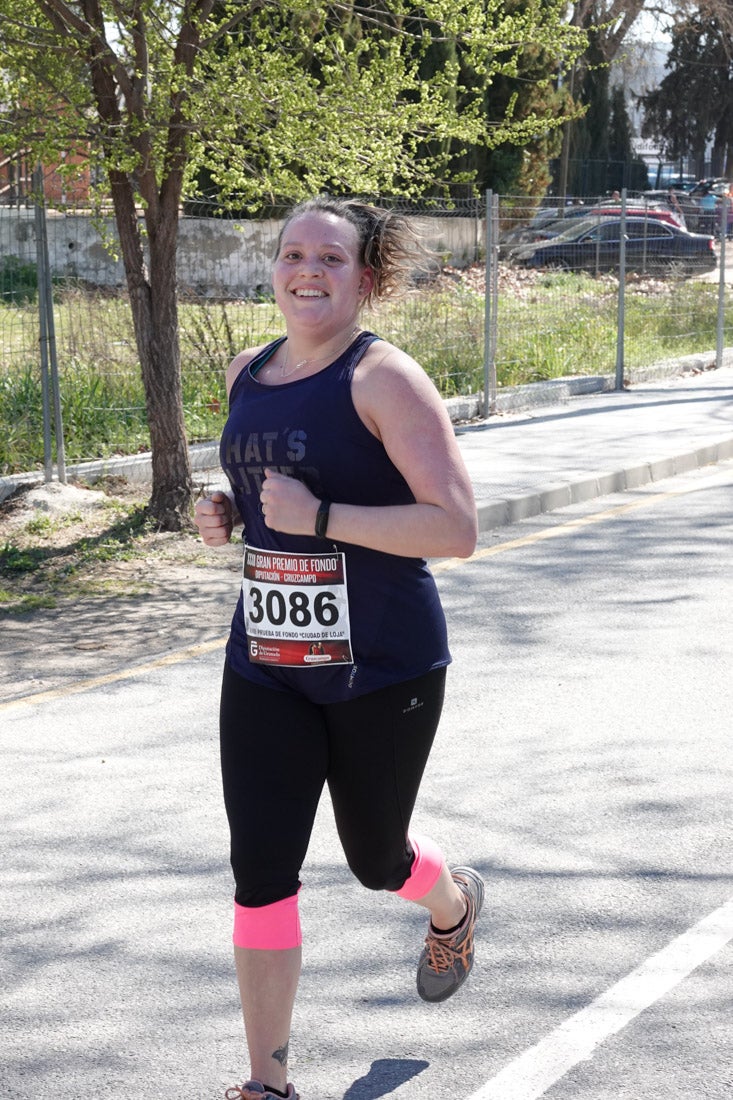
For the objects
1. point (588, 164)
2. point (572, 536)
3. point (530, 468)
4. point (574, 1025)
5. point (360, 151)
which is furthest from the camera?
point (588, 164)

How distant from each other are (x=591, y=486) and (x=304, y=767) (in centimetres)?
780

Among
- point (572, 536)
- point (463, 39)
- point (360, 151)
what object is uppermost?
point (463, 39)

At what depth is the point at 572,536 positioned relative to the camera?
30.3 ft

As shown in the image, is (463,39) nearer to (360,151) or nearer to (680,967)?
(360,151)

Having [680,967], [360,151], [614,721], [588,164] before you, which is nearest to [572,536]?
[360,151]

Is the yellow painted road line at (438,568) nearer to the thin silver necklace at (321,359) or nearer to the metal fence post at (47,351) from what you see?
the thin silver necklace at (321,359)

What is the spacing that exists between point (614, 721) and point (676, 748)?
0.36 m

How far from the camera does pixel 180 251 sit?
12.2 meters

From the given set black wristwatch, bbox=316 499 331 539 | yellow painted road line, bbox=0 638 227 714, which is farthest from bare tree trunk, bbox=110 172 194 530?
black wristwatch, bbox=316 499 331 539

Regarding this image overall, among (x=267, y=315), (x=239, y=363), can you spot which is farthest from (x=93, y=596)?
(x=267, y=315)

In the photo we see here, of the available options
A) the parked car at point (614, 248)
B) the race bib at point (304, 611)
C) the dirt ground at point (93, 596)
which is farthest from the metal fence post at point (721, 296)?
the race bib at point (304, 611)

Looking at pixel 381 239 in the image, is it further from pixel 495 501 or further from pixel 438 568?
pixel 495 501

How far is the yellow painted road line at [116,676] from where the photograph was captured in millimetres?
6020

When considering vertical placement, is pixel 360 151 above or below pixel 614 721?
above
